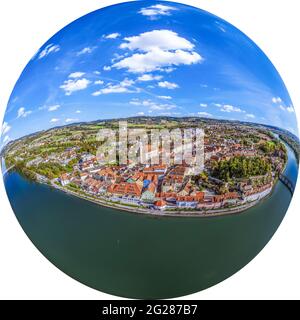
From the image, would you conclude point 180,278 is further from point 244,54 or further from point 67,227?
point 244,54

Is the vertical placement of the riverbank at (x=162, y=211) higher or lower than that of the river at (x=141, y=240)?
higher

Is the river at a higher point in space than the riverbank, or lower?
lower

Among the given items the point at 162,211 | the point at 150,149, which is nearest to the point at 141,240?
the point at 162,211

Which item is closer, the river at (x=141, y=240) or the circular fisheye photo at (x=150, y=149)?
the circular fisheye photo at (x=150, y=149)

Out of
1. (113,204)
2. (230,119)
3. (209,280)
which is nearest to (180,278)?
(209,280)

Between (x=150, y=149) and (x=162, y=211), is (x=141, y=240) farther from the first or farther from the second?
(x=150, y=149)
